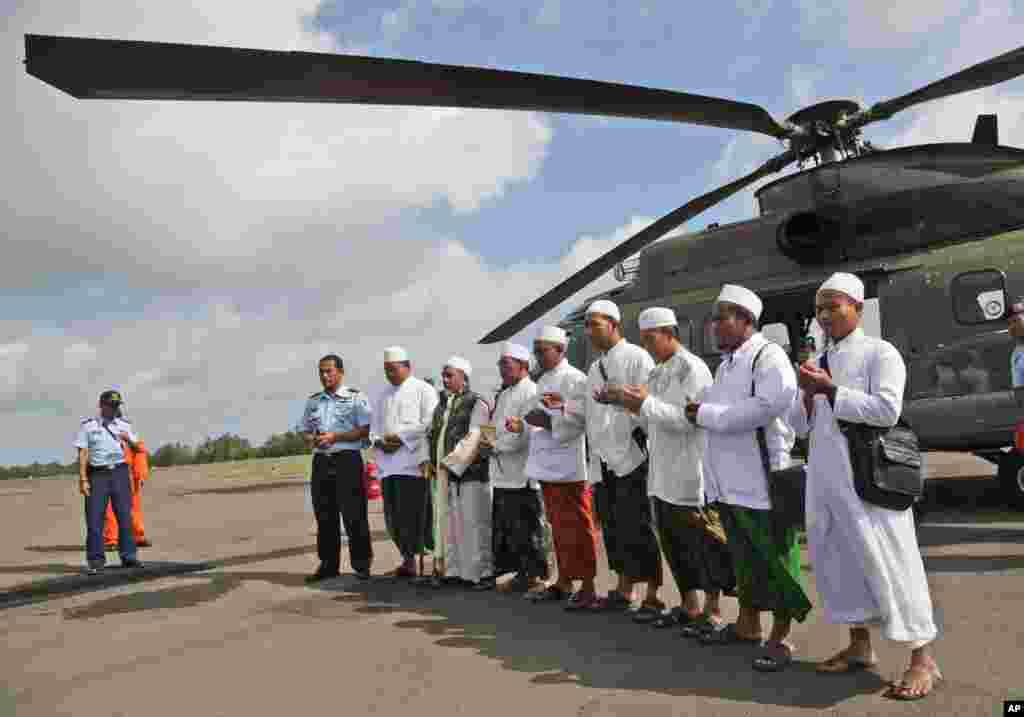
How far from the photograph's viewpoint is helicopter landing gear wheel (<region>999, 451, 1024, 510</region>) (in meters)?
7.90

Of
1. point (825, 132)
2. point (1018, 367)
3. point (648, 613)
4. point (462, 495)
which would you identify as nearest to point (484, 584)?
point (462, 495)

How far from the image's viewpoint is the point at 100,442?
7891mm

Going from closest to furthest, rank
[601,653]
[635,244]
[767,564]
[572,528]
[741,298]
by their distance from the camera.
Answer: [767,564] < [741,298] < [601,653] < [572,528] < [635,244]

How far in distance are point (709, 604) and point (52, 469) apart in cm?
5567

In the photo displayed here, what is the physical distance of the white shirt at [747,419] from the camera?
3.69 meters

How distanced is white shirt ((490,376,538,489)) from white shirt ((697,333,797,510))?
2.07 metres

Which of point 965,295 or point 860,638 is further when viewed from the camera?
point 965,295

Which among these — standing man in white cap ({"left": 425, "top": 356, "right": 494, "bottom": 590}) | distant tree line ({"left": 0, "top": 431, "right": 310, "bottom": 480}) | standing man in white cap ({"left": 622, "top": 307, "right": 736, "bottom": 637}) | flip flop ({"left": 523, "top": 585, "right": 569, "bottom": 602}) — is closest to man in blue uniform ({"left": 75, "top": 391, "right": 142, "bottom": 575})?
standing man in white cap ({"left": 425, "top": 356, "right": 494, "bottom": 590})

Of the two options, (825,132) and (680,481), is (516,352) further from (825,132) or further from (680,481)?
(825,132)

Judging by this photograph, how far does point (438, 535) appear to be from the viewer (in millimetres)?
6320

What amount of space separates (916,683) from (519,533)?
3.15 meters

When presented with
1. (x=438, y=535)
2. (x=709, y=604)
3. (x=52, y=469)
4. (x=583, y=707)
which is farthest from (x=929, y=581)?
(x=52, y=469)

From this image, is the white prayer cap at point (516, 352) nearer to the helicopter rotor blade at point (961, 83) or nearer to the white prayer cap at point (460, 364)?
the white prayer cap at point (460, 364)

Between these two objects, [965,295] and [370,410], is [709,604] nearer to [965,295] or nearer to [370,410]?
[370,410]
